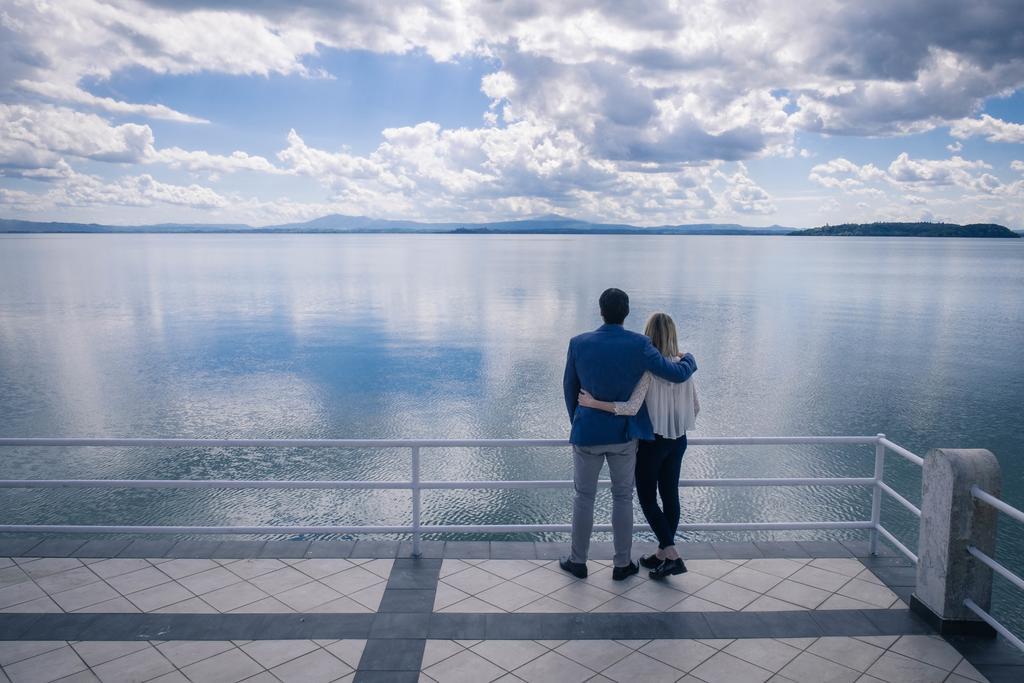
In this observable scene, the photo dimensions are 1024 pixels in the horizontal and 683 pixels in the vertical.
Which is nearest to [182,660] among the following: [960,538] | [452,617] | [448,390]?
[452,617]

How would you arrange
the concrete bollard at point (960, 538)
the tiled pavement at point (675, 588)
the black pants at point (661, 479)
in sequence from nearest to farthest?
the concrete bollard at point (960, 538) < the tiled pavement at point (675, 588) < the black pants at point (661, 479)

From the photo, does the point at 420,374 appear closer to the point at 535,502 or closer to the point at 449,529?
the point at 535,502

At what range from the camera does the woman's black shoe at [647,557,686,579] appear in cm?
572

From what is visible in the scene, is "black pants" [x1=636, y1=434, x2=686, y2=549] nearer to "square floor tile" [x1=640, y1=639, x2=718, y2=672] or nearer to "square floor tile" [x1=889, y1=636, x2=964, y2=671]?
"square floor tile" [x1=640, y1=639, x2=718, y2=672]

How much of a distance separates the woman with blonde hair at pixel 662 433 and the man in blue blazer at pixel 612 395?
0.08 m

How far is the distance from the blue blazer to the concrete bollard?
191cm

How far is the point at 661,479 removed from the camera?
5.77m

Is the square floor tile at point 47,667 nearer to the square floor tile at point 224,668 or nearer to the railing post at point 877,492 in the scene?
the square floor tile at point 224,668

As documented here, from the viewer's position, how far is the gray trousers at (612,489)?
18.0 ft

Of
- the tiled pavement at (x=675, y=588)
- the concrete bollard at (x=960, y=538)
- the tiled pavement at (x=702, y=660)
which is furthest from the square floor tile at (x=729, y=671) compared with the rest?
the concrete bollard at (x=960, y=538)

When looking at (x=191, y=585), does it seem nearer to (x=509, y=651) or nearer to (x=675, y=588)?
(x=509, y=651)

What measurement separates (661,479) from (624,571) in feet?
2.57

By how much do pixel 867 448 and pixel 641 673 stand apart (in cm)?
1594

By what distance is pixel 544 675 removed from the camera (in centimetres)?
451
